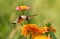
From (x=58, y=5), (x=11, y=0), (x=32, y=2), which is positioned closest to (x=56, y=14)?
(x=58, y=5)

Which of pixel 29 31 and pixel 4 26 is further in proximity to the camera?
pixel 4 26

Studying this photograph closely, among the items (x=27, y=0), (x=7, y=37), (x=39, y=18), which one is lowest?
(x=7, y=37)

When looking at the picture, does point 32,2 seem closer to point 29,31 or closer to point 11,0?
point 11,0

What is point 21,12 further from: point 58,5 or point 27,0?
point 58,5

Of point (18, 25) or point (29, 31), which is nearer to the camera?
point (29, 31)

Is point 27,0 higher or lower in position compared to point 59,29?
higher

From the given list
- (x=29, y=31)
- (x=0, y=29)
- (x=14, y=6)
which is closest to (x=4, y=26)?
(x=0, y=29)
